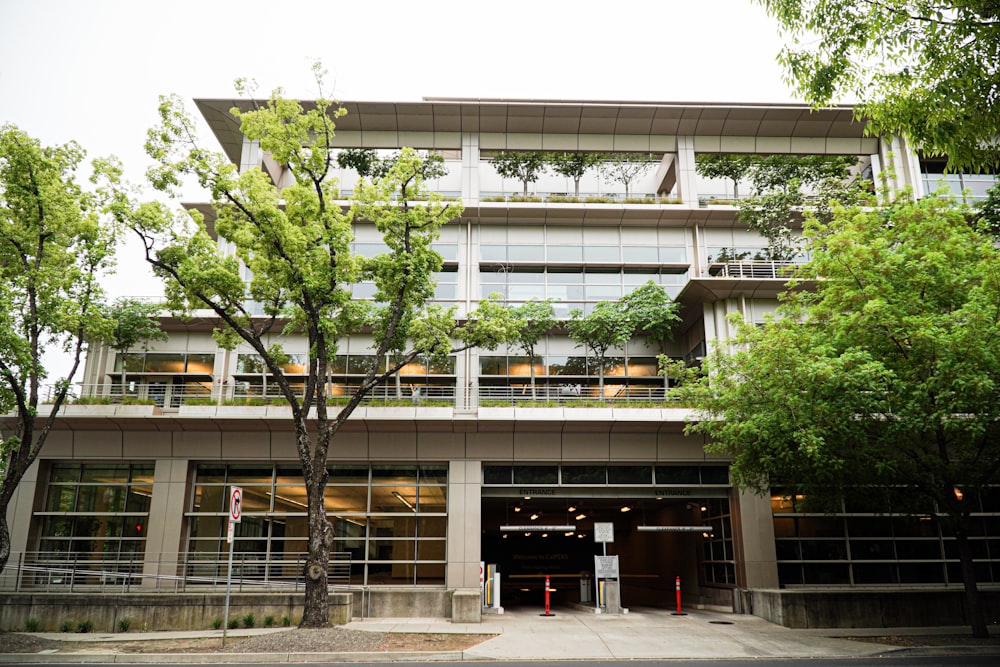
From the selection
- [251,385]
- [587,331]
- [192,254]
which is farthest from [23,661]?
[587,331]

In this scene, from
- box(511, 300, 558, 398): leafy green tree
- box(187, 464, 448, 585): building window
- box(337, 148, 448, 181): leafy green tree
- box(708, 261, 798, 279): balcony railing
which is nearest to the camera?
box(187, 464, 448, 585): building window

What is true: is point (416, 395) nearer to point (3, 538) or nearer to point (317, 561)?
point (317, 561)

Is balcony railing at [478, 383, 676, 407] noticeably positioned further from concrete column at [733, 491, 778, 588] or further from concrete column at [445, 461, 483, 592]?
concrete column at [733, 491, 778, 588]

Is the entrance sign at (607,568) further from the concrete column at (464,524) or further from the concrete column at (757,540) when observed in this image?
the concrete column at (757,540)

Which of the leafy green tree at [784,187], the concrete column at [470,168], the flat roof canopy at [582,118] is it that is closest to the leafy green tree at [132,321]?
the flat roof canopy at [582,118]

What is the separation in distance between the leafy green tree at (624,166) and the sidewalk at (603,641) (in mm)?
17748

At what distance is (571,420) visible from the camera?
2223 cm

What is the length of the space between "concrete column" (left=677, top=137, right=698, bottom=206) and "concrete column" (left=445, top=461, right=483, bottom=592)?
13392mm

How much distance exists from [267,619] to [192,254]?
9.44 m

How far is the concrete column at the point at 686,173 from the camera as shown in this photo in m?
26.5

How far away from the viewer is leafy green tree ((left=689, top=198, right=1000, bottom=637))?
539 inches

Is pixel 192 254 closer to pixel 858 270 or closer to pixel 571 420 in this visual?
pixel 571 420

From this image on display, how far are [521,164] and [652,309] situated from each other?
8.99 meters

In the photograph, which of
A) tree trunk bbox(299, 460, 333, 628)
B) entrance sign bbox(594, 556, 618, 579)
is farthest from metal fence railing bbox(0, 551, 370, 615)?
entrance sign bbox(594, 556, 618, 579)
